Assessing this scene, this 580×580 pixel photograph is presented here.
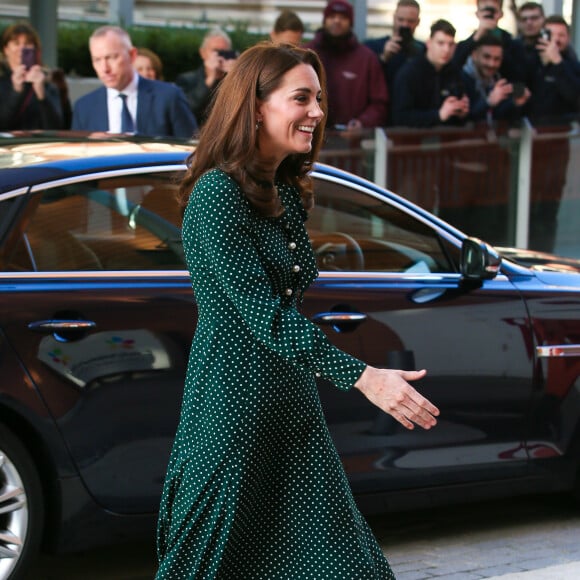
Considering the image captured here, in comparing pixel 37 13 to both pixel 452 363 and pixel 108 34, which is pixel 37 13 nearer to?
pixel 108 34

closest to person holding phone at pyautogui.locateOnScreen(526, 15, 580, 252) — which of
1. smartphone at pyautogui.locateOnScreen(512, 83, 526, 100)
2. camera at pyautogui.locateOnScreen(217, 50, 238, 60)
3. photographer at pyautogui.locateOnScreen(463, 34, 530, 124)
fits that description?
smartphone at pyautogui.locateOnScreen(512, 83, 526, 100)

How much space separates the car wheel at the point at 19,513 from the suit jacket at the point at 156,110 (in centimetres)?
367

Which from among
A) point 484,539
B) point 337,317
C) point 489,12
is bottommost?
point 484,539

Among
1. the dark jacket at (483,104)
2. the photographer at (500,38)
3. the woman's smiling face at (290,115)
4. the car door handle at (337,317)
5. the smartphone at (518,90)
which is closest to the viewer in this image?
the woman's smiling face at (290,115)

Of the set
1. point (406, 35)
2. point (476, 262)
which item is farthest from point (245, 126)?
point (406, 35)

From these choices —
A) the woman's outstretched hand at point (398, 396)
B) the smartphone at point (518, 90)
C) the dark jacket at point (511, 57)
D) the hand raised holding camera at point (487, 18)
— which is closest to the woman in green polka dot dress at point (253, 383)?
the woman's outstretched hand at point (398, 396)

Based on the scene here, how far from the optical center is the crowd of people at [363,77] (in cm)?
789

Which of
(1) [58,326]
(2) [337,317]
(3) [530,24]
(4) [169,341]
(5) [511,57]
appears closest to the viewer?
(1) [58,326]

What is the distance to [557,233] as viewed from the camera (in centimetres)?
1209

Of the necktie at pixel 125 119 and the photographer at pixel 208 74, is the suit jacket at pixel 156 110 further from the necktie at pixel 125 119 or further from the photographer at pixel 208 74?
the photographer at pixel 208 74

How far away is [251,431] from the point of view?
3.34 meters

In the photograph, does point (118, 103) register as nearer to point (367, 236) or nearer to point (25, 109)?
point (25, 109)

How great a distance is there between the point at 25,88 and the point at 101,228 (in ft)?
13.1

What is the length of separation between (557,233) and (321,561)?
29.6 feet
